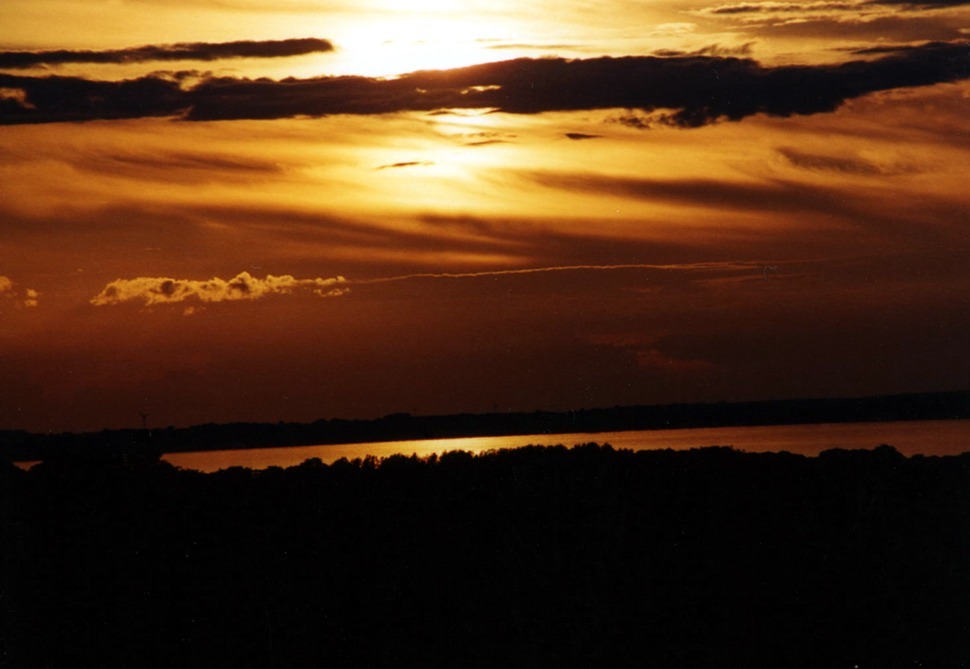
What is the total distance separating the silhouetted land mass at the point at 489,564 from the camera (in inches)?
674

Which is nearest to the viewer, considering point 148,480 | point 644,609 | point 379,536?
point 644,609

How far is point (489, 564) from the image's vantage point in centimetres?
1873

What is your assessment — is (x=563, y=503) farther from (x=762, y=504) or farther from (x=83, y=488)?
(x=83, y=488)

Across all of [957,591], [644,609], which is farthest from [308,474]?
[957,591]

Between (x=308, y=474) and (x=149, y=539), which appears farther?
(x=308, y=474)

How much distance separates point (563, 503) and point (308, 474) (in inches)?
168

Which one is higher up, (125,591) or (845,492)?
(845,492)

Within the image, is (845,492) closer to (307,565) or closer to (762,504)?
(762,504)

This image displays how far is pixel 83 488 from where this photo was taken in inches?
814

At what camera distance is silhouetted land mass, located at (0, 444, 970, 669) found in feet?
56.1

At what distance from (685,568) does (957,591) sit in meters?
3.54

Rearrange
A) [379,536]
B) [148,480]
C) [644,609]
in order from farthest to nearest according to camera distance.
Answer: [148,480] → [379,536] → [644,609]

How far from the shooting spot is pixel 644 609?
58.5 feet

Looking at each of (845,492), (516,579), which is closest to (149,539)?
(516,579)
